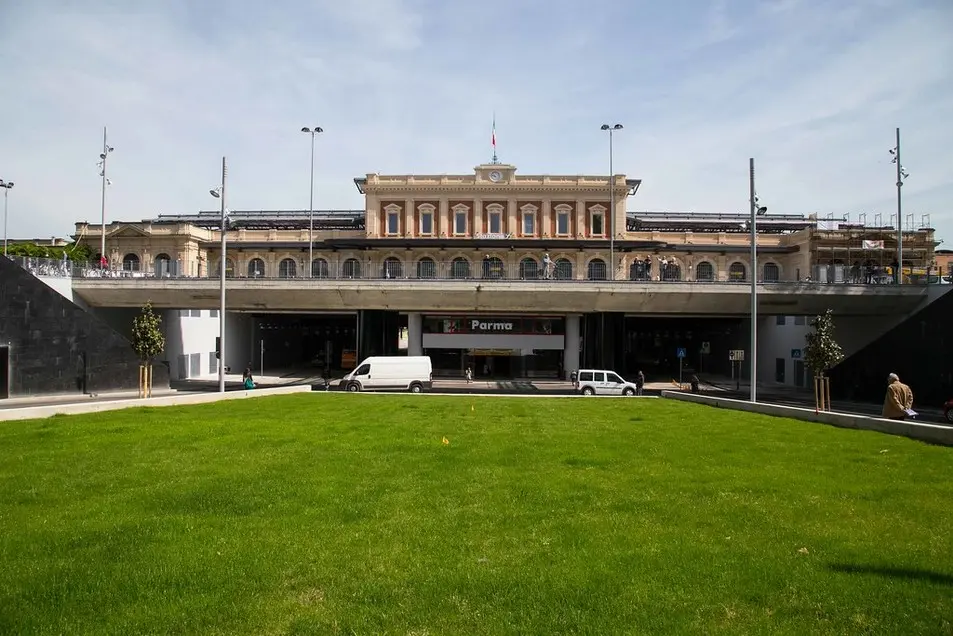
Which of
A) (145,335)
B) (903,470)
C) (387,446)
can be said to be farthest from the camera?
(145,335)

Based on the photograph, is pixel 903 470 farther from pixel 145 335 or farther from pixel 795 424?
pixel 145 335

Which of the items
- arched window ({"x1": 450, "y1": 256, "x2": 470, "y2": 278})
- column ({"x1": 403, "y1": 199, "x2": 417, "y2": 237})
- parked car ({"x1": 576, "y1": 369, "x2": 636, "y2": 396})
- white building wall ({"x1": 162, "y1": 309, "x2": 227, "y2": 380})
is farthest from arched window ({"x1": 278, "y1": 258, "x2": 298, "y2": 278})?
parked car ({"x1": 576, "y1": 369, "x2": 636, "y2": 396})

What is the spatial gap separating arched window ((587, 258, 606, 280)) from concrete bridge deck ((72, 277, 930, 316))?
16607 mm

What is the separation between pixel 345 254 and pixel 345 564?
188 feet

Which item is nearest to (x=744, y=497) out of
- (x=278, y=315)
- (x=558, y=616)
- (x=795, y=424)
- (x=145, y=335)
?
(x=558, y=616)

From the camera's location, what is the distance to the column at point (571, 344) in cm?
4569

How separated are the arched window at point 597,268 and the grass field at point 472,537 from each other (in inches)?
1775

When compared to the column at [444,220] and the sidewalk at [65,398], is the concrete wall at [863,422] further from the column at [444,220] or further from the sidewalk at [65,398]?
the column at [444,220]

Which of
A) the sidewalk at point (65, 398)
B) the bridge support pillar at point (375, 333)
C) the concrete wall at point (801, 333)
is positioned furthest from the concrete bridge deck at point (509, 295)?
the sidewalk at point (65, 398)

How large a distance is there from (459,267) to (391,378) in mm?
25863

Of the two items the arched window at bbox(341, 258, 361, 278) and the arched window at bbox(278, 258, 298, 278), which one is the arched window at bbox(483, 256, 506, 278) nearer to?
the arched window at bbox(341, 258, 361, 278)

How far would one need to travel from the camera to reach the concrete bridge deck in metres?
37.4

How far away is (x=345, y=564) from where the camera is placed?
247 inches

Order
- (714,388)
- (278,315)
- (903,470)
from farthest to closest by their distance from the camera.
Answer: (278,315) → (714,388) → (903,470)
